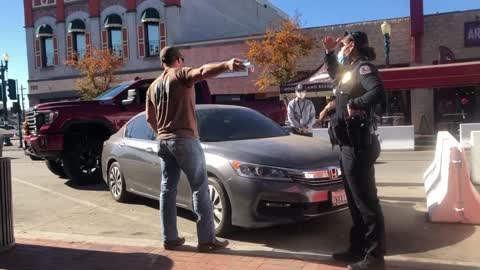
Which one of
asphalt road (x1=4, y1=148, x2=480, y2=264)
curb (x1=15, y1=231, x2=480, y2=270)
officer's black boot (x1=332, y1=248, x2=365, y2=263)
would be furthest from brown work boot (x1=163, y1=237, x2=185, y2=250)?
officer's black boot (x1=332, y1=248, x2=365, y2=263)

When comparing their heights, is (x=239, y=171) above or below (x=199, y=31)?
below

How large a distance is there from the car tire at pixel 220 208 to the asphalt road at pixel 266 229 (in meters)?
0.18

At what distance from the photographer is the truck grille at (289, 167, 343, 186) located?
17.6ft

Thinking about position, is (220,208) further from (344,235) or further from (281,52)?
(281,52)

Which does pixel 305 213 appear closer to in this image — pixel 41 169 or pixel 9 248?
pixel 9 248

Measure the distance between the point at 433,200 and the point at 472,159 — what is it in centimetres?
303

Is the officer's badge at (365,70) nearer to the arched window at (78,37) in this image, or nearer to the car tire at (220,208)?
the car tire at (220,208)

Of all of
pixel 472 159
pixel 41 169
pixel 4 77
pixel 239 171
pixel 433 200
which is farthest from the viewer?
pixel 4 77

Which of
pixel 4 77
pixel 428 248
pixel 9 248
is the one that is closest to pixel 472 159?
pixel 428 248

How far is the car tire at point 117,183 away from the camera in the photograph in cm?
777

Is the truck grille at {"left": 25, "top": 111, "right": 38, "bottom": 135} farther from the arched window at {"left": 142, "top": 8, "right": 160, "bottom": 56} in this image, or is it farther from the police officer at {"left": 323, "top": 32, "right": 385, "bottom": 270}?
the arched window at {"left": 142, "top": 8, "right": 160, "bottom": 56}

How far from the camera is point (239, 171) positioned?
5438 millimetres

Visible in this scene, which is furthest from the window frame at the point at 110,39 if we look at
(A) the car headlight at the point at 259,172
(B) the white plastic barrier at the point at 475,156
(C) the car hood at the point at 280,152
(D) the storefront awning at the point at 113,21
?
(A) the car headlight at the point at 259,172

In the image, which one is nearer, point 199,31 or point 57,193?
point 57,193
